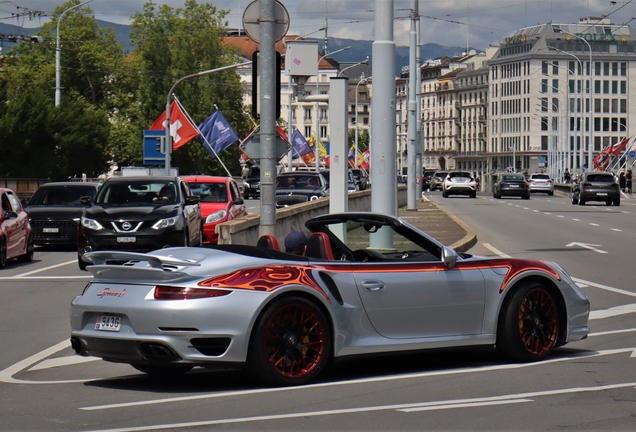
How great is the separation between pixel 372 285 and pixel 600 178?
54.1 meters

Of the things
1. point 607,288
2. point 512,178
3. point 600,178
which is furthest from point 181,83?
point 607,288

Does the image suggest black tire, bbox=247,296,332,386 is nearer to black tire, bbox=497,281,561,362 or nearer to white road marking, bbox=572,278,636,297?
black tire, bbox=497,281,561,362

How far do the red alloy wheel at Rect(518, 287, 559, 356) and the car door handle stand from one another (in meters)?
1.36

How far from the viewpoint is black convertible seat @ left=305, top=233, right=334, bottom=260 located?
373 inches

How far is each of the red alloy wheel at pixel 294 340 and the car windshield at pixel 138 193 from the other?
1367cm

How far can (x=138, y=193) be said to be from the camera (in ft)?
74.7

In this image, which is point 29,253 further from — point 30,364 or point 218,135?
point 218,135

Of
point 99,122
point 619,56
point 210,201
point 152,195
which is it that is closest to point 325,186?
point 210,201

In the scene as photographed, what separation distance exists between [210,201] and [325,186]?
15.8 metres

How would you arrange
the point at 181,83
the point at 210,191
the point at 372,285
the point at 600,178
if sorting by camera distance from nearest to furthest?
the point at 372,285 → the point at 210,191 → the point at 600,178 → the point at 181,83

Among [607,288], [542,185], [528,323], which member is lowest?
[542,185]

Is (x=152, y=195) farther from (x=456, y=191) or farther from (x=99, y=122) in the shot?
(x=456, y=191)

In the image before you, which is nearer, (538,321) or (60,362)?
(538,321)

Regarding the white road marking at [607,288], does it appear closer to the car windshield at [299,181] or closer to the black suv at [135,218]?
the black suv at [135,218]
